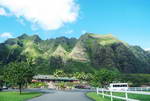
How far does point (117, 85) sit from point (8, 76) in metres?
31.9

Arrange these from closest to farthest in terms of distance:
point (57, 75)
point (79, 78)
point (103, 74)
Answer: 1. point (103, 74)
2. point (79, 78)
3. point (57, 75)

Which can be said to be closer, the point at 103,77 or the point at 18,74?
the point at 103,77

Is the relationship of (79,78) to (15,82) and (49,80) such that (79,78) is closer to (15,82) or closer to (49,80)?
(49,80)

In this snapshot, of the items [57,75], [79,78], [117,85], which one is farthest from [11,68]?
[57,75]

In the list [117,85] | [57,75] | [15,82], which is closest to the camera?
[15,82]

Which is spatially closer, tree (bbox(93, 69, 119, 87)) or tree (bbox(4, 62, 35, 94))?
tree (bbox(93, 69, 119, 87))

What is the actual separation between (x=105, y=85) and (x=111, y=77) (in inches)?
110

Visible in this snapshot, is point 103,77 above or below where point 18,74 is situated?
below

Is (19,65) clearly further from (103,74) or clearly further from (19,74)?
(103,74)

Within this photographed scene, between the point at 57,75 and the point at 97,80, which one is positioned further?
the point at 57,75

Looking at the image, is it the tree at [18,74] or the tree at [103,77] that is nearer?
the tree at [103,77]

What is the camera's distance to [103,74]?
43844 mm

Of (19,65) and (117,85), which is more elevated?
(19,65)

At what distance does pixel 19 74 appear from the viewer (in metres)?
46.6
